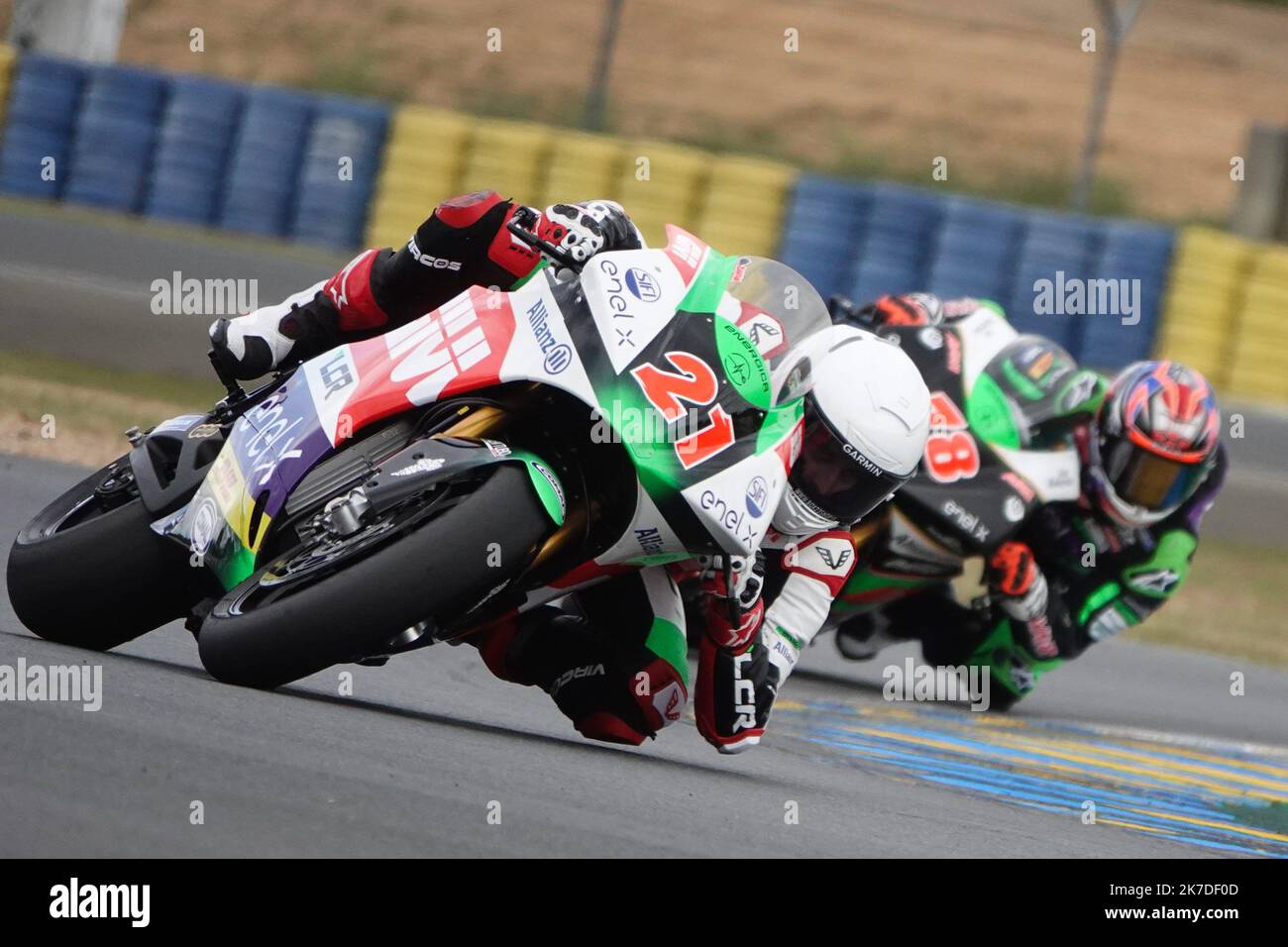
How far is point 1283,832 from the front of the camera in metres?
6.33

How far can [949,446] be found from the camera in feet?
25.1

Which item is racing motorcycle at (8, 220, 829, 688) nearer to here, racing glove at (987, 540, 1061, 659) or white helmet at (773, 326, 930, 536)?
white helmet at (773, 326, 930, 536)

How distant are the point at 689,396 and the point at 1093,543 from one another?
4.21m

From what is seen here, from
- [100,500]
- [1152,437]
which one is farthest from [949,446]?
[100,500]

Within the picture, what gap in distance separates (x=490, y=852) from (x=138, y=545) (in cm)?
172

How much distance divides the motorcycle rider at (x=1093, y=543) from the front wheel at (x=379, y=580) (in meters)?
3.79

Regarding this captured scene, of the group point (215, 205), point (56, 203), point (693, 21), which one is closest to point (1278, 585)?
point (215, 205)

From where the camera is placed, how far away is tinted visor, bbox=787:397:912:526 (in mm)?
4988

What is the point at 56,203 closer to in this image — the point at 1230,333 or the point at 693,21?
the point at 1230,333

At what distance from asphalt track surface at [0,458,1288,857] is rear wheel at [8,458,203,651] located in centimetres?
10

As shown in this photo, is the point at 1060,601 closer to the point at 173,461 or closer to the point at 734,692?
the point at 734,692

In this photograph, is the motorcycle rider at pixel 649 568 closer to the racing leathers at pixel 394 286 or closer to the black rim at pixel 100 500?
the racing leathers at pixel 394 286

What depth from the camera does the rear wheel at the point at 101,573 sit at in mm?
5133

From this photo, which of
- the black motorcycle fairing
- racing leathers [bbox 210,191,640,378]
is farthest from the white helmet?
the black motorcycle fairing
